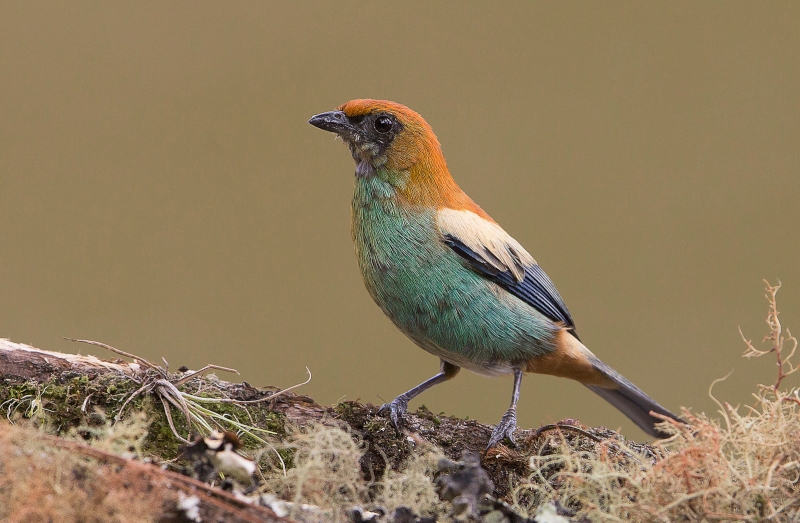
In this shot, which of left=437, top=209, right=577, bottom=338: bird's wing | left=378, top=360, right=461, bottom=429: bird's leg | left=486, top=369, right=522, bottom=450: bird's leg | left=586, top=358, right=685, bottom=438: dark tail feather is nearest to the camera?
left=486, top=369, right=522, bottom=450: bird's leg

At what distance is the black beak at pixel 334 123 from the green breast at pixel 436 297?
1.29 feet

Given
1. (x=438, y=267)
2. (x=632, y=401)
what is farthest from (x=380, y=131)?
(x=632, y=401)

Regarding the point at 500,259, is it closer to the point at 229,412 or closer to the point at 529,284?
the point at 529,284

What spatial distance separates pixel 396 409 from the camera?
3.55 meters

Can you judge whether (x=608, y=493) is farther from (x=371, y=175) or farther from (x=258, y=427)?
(x=371, y=175)

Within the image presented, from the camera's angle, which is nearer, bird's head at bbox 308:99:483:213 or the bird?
the bird

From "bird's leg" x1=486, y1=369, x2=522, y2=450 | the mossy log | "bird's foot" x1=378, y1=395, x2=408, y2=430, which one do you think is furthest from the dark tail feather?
"bird's foot" x1=378, y1=395, x2=408, y2=430

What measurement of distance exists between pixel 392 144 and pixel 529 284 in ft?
3.37

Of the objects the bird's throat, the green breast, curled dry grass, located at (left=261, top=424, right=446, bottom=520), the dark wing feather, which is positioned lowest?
curled dry grass, located at (left=261, top=424, right=446, bottom=520)

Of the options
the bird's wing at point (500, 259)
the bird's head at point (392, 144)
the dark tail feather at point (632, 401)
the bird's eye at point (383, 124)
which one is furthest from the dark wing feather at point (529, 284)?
the bird's eye at point (383, 124)

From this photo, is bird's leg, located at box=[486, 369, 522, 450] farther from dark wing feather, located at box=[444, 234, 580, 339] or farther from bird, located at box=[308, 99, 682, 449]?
dark wing feather, located at box=[444, 234, 580, 339]

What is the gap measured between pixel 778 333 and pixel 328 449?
150 cm

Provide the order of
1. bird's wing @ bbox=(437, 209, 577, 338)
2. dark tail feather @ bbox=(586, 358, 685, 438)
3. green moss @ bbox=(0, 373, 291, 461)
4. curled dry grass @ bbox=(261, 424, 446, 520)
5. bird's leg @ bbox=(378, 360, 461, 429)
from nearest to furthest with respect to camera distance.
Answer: curled dry grass @ bbox=(261, 424, 446, 520), green moss @ bbox=(0, 373, 291, 461), bird's leg @ bbox=(378, 360, 461, 429), bird's wing @ bbox=(437, 209, 577, 338), dark tail feather @ bbox=(586, 358, 685, 438)

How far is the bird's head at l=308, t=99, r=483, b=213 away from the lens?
4008 millimetres
